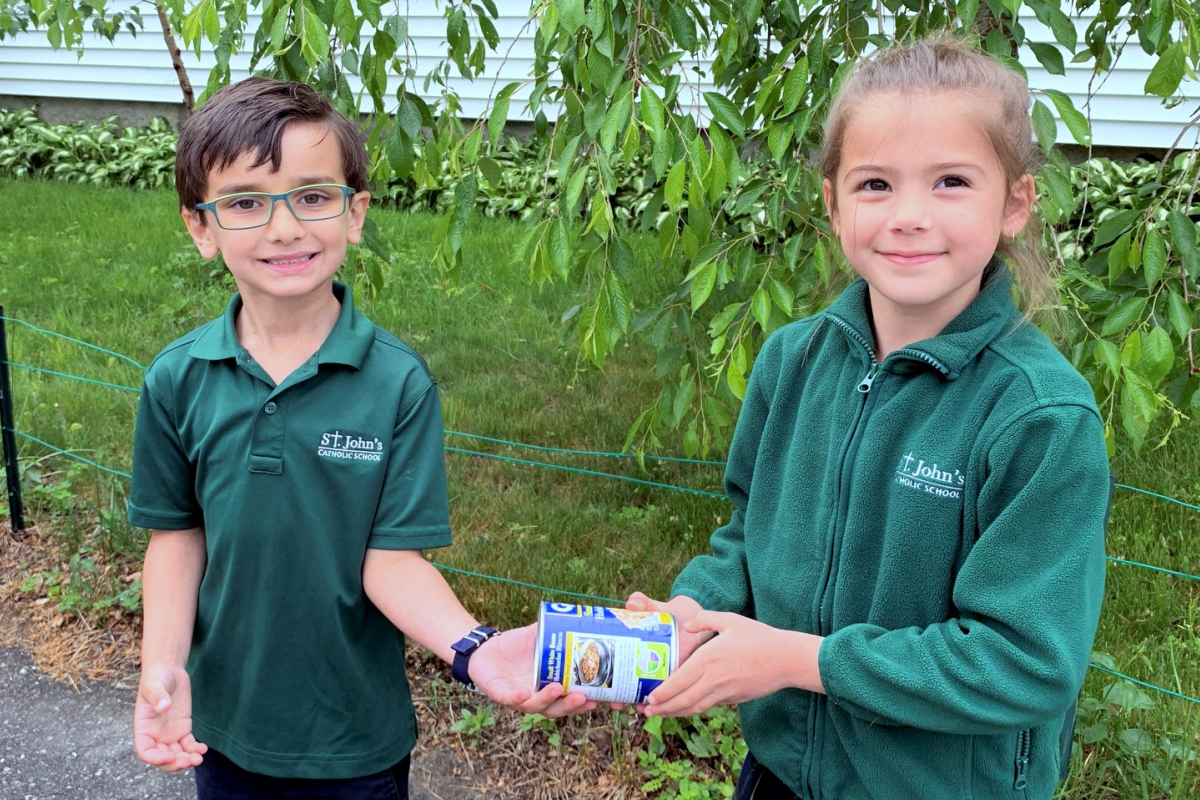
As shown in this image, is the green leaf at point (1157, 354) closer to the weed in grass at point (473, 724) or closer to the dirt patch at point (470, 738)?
the dirt patch at point (470, 738)

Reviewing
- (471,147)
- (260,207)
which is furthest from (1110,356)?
Result: (260,207)

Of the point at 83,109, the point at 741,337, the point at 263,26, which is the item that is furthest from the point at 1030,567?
the point at 83,109

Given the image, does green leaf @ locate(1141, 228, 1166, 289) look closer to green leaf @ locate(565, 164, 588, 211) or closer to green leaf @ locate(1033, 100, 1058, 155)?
green leaf @ locate(1033, 100, 1058, 155)

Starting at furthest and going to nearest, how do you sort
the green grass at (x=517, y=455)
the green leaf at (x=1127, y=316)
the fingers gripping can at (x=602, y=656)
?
the green grass at (x=517, y=455)
the green leaf at (x=1127, y=316)
the fingers gripping can at (x=602, y=656)

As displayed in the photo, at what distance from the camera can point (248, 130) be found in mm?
1707

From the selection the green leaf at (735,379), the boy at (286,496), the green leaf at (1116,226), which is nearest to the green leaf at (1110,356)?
the green leaf at (1116,226)

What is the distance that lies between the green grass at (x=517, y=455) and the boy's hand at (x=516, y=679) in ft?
4.69

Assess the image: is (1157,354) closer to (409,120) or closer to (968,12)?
(968,12)

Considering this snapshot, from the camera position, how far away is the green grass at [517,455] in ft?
10.2

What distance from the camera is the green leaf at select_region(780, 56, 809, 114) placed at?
7.66 ft

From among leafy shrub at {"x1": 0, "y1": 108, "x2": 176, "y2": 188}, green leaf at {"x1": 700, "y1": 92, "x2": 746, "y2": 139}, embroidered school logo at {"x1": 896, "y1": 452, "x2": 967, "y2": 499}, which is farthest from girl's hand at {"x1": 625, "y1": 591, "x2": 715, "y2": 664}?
leafy shrub at {"x1": 0, "y1": 108, "x2": 176, "y2": 188}

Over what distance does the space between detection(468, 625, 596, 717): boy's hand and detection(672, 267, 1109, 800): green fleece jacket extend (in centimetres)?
29

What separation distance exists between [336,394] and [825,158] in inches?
33.8

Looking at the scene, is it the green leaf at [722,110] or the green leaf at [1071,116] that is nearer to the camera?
the green leaf at [1071,116]
